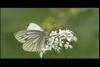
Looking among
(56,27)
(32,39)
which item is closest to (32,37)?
(32,39)

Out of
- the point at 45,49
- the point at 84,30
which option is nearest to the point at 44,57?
the point at 45,49

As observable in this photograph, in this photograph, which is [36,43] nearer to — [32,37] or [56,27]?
[32,37]
